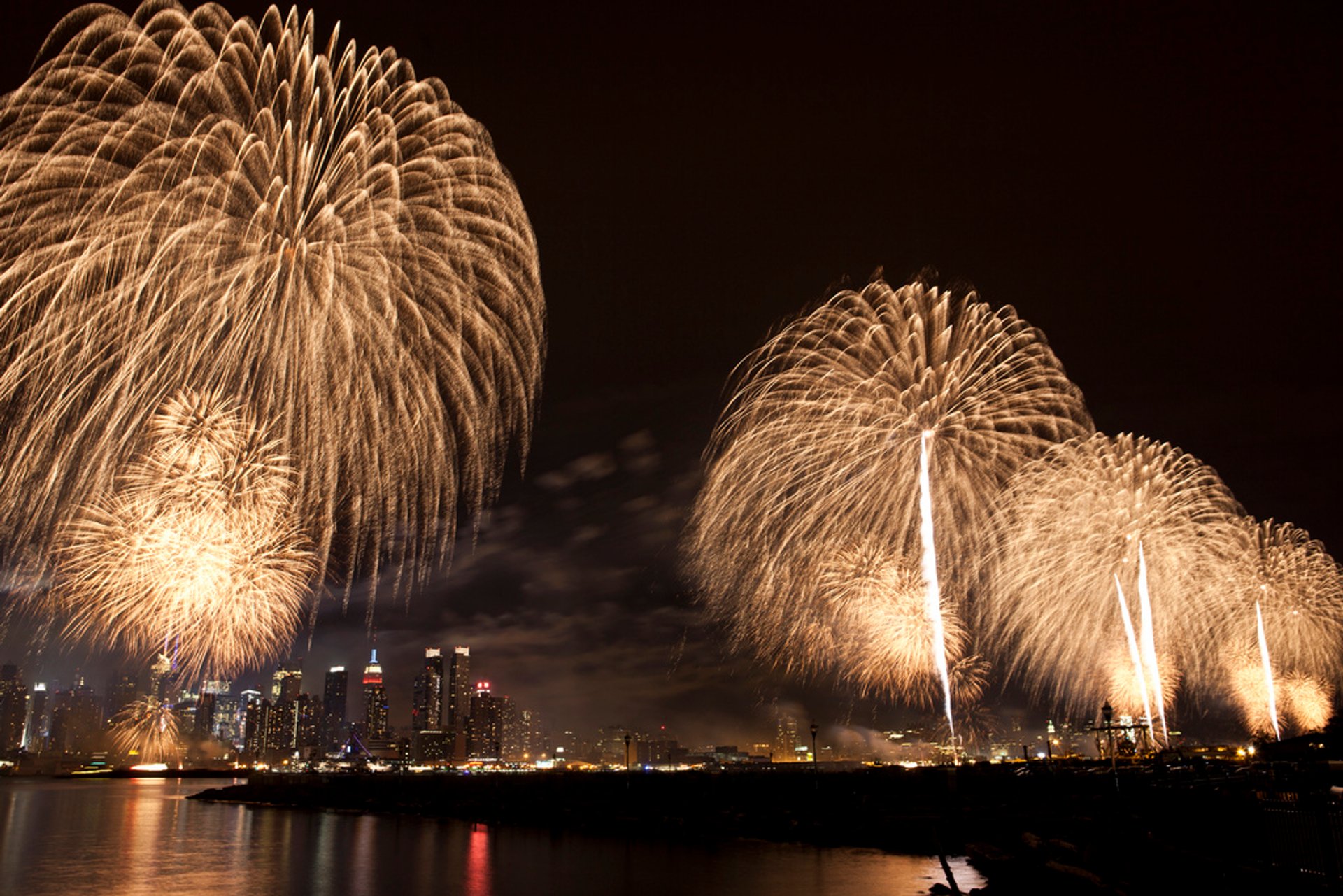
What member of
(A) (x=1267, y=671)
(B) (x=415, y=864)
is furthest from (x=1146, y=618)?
(B) (x=415, y=864)

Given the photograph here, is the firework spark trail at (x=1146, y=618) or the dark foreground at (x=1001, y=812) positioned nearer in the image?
the dark foreground at (x=1001, y=812)

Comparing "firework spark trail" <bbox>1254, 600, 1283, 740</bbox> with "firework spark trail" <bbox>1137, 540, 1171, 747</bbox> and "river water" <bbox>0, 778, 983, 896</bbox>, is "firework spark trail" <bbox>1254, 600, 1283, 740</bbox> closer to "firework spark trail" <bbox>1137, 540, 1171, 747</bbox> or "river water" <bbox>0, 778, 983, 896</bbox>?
"firework spark trail" <bbox>1137, 540, 1171, 747</bbox>

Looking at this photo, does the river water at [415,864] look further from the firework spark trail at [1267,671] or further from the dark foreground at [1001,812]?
the firework spark trail at [1267,671]

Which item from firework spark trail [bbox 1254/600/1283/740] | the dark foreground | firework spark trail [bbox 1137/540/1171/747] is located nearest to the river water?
the dark foreground

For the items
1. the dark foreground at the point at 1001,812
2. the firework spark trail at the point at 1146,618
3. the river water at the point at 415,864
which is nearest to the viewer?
the dark foreground at the point at 1001,812

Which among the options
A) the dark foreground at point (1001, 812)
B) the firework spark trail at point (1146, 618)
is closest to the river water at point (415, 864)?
the dark foreground at point (1001, 812)

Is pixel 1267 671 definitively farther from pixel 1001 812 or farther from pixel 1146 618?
pixel 1001 812

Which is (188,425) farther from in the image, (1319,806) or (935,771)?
(935,771)
